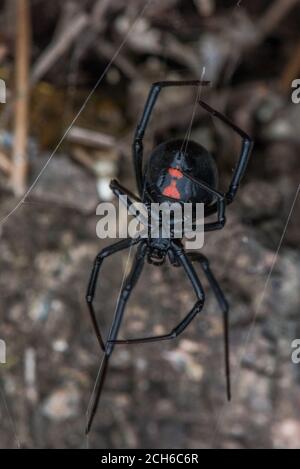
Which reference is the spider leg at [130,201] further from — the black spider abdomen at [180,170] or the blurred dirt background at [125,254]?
the blurred dirt background at [125,254]

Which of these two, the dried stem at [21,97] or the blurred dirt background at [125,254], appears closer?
the blurred dirt background at [125,254]

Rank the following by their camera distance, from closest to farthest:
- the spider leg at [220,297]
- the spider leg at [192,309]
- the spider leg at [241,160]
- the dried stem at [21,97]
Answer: the spider leg at [241,160] → the spider leg at [192,309] → the spider leg at [220,297] → the dried stem at [21,97]

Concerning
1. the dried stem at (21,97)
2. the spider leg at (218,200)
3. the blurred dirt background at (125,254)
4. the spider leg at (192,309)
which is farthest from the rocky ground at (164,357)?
the spider leg at (218,200)

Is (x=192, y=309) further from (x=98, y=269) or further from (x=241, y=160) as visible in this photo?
(x=241, y=160)

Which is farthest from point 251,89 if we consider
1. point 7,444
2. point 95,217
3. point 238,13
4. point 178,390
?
point 7,444

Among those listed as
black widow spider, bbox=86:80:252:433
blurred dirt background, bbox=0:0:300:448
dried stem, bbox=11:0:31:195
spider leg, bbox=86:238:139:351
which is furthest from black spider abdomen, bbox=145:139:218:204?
dried stem, bbox=11:0:31:195

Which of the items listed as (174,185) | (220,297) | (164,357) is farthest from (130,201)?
(164,357)

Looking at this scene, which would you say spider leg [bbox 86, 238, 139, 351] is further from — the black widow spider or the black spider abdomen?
the black spider abdomen
